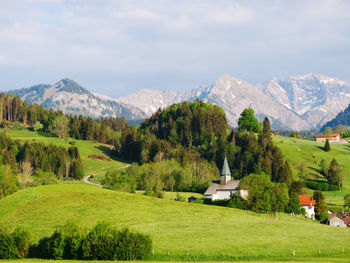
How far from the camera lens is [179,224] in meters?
74.6

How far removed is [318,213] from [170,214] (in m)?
54.2

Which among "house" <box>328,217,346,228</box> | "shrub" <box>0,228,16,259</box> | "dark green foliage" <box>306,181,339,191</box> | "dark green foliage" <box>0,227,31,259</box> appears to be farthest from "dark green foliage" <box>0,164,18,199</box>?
"dark green foliage" <box>306,181,339,191</box>

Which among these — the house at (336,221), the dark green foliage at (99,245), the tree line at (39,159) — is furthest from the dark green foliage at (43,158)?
the dark green foliage at (99,245)

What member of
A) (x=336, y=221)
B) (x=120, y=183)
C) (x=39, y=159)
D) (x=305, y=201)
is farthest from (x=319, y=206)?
(x=39, y=159)

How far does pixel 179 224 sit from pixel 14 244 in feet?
94.2

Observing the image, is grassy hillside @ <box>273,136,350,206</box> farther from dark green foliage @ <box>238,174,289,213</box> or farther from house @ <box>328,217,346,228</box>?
dark green foliage @ <box>238,174,289,213</box>

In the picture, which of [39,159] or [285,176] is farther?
[39,159]

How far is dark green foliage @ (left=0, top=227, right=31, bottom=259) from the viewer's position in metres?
56.6

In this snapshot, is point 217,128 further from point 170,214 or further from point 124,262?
point 124,262

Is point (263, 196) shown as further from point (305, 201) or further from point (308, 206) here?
point (305, 201)

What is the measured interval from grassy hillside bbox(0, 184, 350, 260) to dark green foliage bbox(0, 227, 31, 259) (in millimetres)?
6710

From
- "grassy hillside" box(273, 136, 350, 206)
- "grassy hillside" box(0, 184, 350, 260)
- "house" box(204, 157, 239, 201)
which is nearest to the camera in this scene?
"grassy hillside" box(0, 184, 350, 260)

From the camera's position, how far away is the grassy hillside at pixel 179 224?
5712 centimetres

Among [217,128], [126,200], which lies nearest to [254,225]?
[126,200]
